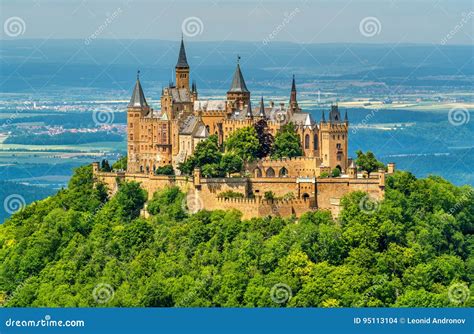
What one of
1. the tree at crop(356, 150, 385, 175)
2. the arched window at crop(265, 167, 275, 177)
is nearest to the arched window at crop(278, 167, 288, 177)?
the arched window at crop(265, 167, 275, 177)

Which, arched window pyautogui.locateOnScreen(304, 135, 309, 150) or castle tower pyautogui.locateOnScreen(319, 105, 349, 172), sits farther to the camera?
arched window pyautogui.locateOnScreen(304, 135, 309, 150)

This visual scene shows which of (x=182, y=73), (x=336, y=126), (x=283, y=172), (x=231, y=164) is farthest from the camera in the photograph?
(x=182, y=73)

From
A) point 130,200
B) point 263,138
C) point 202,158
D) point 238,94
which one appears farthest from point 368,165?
point 130,200

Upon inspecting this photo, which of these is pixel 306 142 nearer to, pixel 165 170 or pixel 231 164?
pixel 231 164

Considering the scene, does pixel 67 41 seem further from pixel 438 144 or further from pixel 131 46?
pixel 438 144

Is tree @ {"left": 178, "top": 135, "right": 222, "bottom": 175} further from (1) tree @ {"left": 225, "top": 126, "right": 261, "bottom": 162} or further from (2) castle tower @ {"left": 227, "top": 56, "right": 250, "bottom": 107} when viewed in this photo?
(2) castle tower @ {"left": 227, "top": 56, "right": 250, "bottom": 107}

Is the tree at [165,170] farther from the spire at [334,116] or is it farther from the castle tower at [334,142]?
the spire at [334,116]

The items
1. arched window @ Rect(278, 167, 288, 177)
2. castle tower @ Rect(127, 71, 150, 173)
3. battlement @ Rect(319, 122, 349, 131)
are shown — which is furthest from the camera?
castle tower @ Rect(127, 71, 150, 173)
